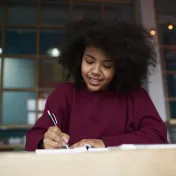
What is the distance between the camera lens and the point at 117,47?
103 centimetres

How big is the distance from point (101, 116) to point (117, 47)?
0.83 ft

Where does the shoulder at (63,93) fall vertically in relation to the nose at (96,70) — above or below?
below

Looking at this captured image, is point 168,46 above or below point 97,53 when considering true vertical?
above

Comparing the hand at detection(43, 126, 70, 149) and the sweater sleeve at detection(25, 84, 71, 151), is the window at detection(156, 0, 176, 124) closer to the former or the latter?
the sweater sleeve at detection(25, 84, 71, 151)

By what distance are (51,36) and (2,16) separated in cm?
53

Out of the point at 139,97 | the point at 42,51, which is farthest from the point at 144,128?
the point at 42,51

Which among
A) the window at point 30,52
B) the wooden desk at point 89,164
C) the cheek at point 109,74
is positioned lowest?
the wooden desk at point 89,164

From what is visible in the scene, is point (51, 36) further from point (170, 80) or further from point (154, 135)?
point (154, 135)

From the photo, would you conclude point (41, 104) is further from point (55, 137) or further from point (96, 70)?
point (55, 137)

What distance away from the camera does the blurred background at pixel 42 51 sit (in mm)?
2818

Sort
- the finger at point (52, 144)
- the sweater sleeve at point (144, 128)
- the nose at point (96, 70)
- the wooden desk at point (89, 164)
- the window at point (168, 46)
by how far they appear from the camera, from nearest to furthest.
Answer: the wooden desk at point (89, 164)
the finger at point (52, 144)
the sweater sleeve at point (144, 128)
the nose at point (96, 70)
the window at point (168, 46)

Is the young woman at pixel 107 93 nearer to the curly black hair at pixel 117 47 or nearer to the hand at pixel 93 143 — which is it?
the curly black hair at pixel 117 47

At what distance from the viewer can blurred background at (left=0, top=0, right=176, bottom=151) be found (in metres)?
2.82

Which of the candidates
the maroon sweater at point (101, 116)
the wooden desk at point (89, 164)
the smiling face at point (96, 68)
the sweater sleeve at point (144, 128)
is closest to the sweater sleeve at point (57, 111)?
the maroon sweater at point (101, 116)
